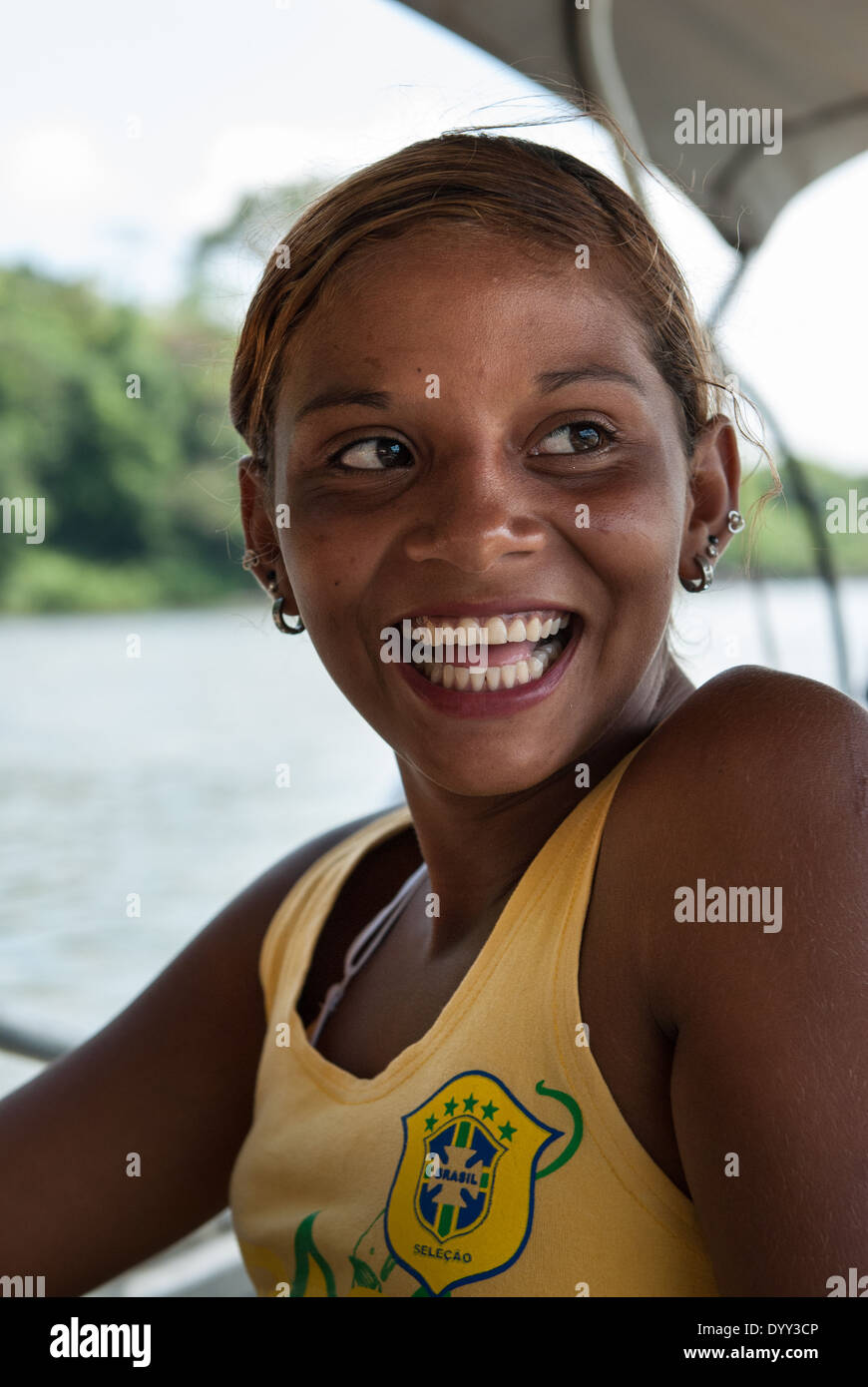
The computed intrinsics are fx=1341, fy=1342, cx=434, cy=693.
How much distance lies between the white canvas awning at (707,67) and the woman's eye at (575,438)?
3.06 feet

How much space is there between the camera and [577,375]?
1.06 metres

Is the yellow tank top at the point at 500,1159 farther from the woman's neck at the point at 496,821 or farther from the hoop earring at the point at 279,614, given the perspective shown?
the hoop earring at the point at 279,614

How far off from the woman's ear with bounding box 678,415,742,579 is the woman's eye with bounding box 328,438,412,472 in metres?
0.29

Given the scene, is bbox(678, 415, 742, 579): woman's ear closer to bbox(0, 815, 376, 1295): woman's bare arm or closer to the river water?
the river water

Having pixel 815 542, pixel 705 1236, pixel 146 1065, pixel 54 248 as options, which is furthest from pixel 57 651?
pixel 705 1236

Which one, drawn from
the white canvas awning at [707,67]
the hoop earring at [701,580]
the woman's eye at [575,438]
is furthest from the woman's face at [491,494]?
the white canvas awning at [707,67]

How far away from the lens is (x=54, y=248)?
14.2 m

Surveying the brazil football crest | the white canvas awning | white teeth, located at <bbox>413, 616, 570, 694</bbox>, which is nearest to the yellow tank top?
the brazil football crest

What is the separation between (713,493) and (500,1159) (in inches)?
24.9

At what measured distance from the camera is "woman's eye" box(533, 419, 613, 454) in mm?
1064

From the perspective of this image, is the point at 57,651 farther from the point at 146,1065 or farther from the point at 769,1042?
the point at 769,1042

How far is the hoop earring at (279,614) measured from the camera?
1.41 meters

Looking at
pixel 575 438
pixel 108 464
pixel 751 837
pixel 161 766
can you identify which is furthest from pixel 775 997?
pixel 108 464

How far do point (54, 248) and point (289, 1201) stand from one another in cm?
1457
